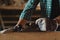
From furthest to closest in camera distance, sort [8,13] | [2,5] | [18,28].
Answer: [8,13]
[2,5]
[18,28]

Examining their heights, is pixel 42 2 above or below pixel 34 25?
above

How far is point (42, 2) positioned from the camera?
965 millimetres

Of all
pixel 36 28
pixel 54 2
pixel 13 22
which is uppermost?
pixel 54 2

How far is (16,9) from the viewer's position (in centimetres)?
200

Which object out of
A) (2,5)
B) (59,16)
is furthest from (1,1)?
(59,16)

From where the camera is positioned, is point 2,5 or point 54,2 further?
point 2,5
